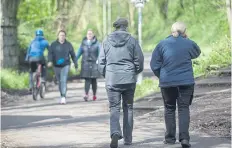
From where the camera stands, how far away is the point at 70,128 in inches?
472

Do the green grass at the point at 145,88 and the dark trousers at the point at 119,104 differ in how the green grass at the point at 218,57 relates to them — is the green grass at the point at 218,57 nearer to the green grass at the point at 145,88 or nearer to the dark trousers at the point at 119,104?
the green grass at the point at 145,88

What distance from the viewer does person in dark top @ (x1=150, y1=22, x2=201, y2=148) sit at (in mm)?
9547

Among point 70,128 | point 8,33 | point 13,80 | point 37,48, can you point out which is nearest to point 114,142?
point 70,128

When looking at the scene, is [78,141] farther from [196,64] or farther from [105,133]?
[196,64]

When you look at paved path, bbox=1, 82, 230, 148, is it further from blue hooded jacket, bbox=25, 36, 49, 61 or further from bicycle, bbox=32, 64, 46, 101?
blue hooded jacket, bbox=25, 36, 49, 61

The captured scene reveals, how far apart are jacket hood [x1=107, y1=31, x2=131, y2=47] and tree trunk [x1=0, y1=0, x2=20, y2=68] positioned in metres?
12.3

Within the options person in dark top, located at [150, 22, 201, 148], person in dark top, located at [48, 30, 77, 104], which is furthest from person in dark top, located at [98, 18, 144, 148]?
person in dark top, located at [48, 30, 77, 104]

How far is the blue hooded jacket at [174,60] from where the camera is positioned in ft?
31.4

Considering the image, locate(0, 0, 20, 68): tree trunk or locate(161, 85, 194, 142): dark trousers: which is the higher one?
A: locate(0, 0, 20, 68): tree trunk

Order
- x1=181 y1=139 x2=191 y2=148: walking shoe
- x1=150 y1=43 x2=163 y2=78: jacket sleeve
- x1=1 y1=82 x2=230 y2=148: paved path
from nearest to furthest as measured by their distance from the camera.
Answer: x1=181 y1=139 x2=191 y2=148: walking shoe → x1=150 y1=43 x2=163 y2=78: jacket sleeve → x1=1 y1=82 x2=230 y2=148: paved path

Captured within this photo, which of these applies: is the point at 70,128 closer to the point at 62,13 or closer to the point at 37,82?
the point at 37,82

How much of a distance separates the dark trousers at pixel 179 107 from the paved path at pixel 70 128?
25cm

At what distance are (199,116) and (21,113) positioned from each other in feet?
15.2

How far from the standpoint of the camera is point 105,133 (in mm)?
11227
